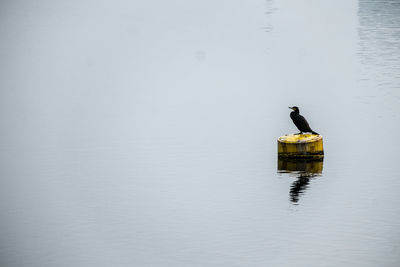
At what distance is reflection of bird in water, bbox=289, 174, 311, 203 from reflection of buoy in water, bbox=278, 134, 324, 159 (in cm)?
91

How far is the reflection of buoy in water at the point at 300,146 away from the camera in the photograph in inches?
1387

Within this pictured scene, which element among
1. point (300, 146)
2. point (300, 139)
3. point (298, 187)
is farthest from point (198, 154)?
point (298, 187)

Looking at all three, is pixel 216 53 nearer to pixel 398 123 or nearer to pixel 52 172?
pixel 398 123

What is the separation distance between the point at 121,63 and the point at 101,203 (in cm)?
5760

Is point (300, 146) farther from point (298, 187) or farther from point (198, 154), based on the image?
point (198, 154)

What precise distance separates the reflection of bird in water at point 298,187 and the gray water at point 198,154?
0.10 meters

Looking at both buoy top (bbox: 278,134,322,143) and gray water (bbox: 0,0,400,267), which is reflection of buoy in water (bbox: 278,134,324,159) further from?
gray water (bbox: 0,0,400,267)

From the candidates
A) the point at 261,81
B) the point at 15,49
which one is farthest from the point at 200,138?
the point at 15,49

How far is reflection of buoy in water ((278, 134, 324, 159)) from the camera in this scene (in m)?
35.2

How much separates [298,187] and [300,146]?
2172 millimetres

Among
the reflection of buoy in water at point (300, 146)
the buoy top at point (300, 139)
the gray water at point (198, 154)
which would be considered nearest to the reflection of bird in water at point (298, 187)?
the gray water at point (198, 154)

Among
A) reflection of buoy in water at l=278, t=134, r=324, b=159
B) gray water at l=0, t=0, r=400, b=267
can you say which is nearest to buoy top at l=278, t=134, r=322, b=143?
reflection of buoy in water at l=278, t=134, r=324, b=159

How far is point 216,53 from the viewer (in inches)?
3664

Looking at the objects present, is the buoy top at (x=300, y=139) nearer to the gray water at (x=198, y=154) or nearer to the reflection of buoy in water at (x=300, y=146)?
the reflection of buoy in water at (x=300, y=146)
